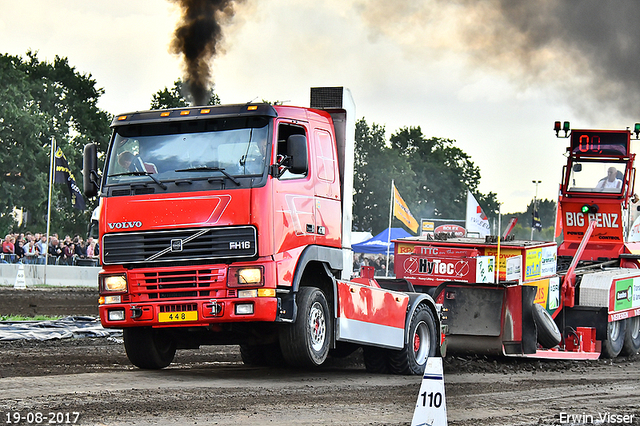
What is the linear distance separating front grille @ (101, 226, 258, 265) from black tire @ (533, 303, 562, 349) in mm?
5447

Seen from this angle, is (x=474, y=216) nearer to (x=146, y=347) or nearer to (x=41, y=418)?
(x=146, y=347)

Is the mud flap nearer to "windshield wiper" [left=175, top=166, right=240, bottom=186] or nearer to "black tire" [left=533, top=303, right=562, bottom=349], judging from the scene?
"black tire" [left=533, top=303, right=562, bottom=349]

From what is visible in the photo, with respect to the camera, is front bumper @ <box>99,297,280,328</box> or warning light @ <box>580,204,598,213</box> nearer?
front bumper @ <box>99,297,280,328</box>

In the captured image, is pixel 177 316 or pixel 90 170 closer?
pixel 177 316

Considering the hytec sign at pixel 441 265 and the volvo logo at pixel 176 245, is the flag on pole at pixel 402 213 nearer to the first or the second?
the hytec sign at pixel 441 265

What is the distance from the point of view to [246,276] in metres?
9.62

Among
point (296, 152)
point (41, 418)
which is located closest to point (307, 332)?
point (296, 152)

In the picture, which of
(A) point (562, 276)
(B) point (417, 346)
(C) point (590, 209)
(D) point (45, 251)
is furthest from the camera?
(D) point (45, 251)

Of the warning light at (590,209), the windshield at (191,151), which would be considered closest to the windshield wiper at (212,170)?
the windshield at (191,151)

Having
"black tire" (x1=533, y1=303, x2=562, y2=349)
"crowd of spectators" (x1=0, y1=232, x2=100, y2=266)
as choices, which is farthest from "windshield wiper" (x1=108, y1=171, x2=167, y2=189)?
"crowd of spectators" (x1=0, y1=232, x2=100, y2=266)

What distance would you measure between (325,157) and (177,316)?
262 centimetres

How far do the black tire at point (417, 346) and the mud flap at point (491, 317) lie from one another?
55cm

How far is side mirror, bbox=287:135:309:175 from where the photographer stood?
9.77 metres

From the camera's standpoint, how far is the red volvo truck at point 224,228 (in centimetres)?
964
